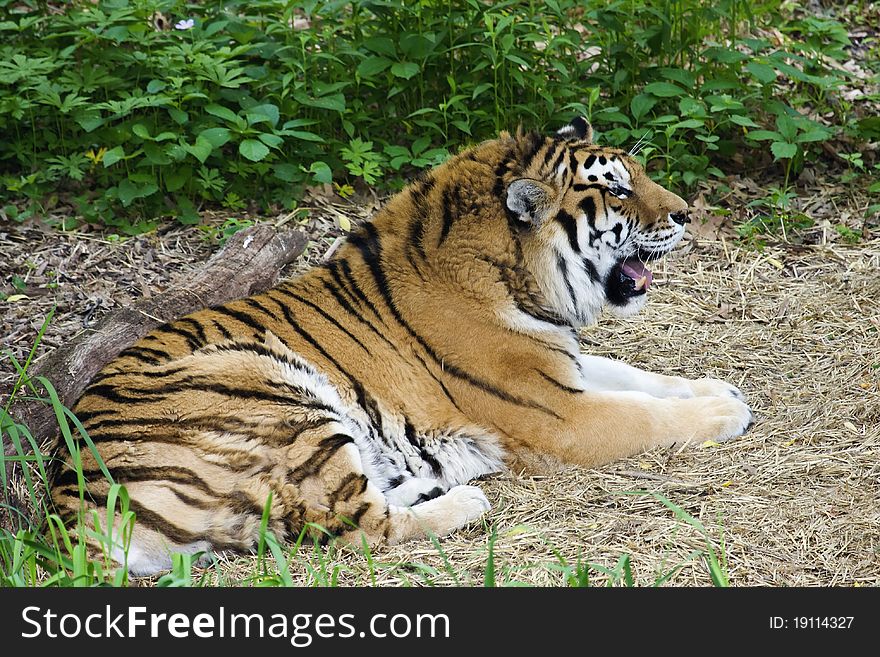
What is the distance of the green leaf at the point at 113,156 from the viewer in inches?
215

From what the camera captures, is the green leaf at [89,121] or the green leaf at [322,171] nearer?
the green leaf at [89,121]

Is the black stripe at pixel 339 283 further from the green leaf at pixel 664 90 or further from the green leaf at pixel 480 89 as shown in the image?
the green leaf at pixel 664 90

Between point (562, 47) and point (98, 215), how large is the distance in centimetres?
288

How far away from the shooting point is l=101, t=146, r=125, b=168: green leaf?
5.45 meters

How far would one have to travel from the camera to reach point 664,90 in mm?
5848

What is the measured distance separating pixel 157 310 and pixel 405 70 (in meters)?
2.10

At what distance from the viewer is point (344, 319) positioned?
402cm

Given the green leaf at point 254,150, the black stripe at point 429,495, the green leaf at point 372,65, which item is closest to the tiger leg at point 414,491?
the black stripe at point 429,495

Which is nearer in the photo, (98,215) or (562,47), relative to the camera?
(98,215)

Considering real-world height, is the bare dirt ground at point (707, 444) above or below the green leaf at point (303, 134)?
below

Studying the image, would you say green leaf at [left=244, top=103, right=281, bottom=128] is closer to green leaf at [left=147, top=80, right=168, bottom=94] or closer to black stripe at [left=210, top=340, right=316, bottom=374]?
green leaf at [left=147, top=80, right=168, bottom=94]

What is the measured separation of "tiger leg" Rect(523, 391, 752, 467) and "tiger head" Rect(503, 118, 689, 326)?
0.40 metres
